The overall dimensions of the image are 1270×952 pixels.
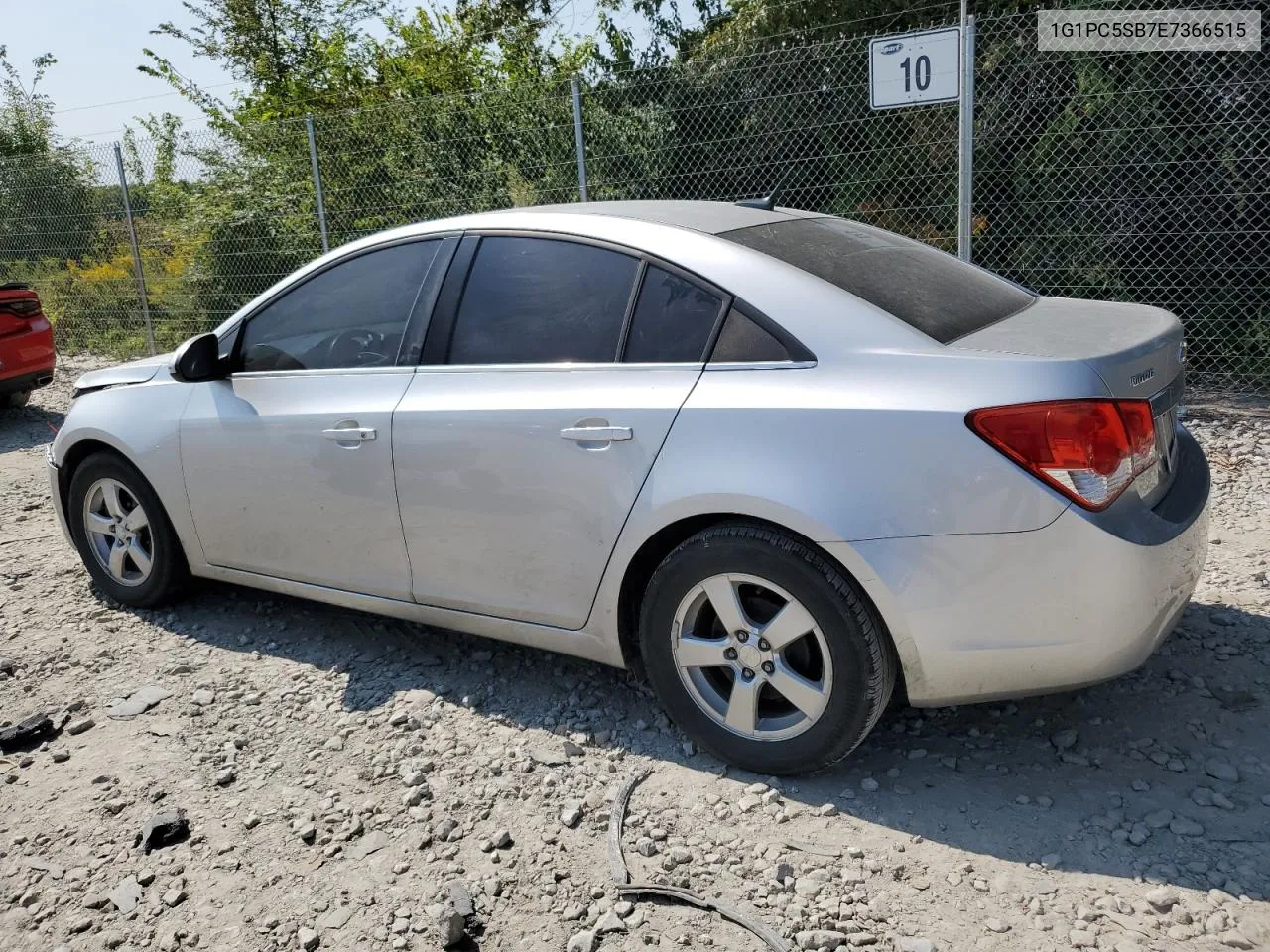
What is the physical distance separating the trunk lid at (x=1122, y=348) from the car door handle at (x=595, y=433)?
3.14 feet

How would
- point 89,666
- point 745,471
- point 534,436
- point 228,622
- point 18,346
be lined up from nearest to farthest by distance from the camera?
point 745,471 → point 534,436 → point 89,666 → point 228,622 → point 18,346

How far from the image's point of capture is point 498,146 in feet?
31.7

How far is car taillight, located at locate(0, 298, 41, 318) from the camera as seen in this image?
9.24 m

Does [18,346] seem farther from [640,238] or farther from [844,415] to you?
[844,415]

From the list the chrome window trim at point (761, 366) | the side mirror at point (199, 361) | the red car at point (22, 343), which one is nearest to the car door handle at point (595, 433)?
the chrome window trim at point (761, 366)

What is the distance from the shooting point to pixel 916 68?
6.66 m

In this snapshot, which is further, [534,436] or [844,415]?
[534,436]

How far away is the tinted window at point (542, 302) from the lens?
11.0 feet

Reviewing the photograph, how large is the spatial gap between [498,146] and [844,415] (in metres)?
7.61

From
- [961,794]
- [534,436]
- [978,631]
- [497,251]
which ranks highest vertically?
[497,251]

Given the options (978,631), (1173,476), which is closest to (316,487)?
(978,631)

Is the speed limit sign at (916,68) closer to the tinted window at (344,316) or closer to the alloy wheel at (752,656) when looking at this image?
the tinted window at (344,316)

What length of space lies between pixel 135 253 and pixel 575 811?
1104 cm

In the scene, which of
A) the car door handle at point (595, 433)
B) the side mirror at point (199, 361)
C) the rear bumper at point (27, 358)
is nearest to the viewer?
the car door handle at point (595, 433)
